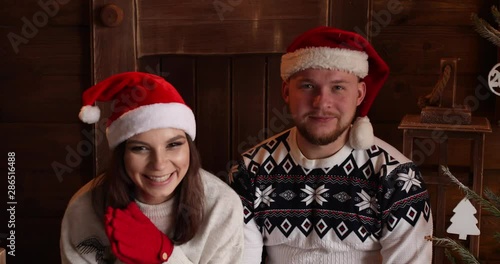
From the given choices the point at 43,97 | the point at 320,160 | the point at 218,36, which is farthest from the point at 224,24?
the point at 43,97

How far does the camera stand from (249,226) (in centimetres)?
180

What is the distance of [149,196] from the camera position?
5.31ft

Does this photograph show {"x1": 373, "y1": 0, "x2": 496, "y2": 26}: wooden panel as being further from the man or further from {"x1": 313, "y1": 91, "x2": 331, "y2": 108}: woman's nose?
{"x1": 313, "y1": 91, "x2": 331, "y2": 108}: woman's nose

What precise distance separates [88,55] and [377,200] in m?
1.16

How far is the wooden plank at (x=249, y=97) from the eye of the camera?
7.38 feet

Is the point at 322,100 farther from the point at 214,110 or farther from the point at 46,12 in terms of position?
the point at 46,12

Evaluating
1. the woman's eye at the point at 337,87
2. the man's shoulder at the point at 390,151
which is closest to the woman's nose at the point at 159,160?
the woman's eye at the point at 337,87

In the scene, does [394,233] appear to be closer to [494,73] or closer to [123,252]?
[494,73]

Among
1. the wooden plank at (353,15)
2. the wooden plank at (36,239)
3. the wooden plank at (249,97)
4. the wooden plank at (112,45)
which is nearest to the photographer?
the wooden plank at (353,15)

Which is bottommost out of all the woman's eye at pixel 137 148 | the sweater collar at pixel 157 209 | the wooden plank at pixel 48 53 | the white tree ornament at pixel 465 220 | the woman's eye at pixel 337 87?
the white tree ornament at pixel 465 220

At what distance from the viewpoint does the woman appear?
1502 mm

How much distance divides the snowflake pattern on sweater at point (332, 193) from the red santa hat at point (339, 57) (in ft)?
0.23

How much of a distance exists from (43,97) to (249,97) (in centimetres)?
76

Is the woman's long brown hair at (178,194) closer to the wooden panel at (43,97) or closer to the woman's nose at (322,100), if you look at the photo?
the woman's nose at (322,100)
